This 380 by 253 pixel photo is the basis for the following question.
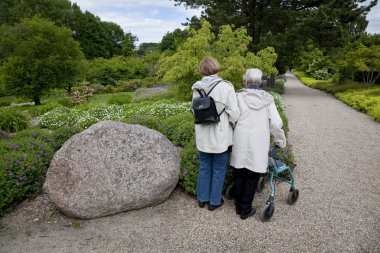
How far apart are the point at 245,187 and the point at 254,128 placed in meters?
0.81

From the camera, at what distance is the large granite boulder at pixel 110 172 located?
3812mm

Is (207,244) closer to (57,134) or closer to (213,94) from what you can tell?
(213,94)

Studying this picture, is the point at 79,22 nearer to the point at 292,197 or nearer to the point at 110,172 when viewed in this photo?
the point at 110,172

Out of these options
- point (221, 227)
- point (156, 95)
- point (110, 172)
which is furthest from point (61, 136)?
point (156, 95)

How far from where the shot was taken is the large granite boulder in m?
3.81

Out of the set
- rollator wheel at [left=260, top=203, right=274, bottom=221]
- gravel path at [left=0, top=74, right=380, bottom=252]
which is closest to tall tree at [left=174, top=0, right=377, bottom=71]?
gravel path at [left=0, top=74, right=380, bottom=252]

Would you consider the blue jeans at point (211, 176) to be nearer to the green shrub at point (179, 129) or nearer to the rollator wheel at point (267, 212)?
the rollator wheel at point (267, 212)

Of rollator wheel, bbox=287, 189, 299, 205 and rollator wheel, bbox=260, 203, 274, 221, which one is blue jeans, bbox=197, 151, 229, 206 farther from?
rollator wheel, bbox=287, 189, 299, 205

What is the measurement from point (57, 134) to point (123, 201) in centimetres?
287

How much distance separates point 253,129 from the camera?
3.55 m

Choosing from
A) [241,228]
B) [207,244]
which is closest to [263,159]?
[241,228]

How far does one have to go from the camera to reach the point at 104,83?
30.3 metres

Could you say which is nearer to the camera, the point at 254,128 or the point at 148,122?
the point at 254,128

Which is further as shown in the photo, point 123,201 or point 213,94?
point 123,201
